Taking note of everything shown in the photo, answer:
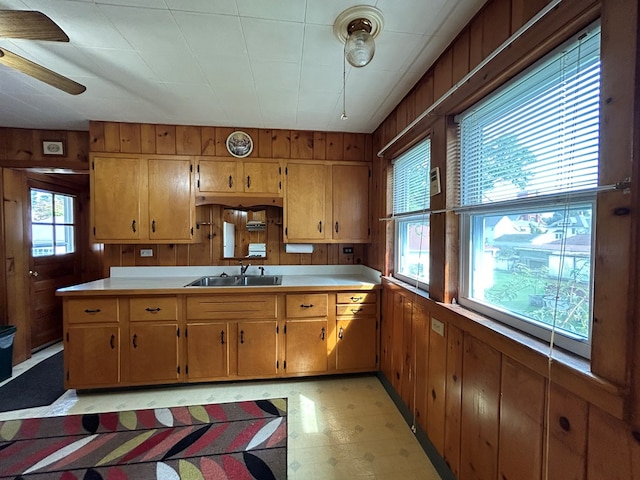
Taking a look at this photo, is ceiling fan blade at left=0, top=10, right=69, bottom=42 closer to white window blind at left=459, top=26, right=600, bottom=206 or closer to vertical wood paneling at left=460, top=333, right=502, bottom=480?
white window blind at left=459, top=26, right=600, bottom=206

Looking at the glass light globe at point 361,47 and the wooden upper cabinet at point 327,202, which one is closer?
the glass light globe at point 361,47

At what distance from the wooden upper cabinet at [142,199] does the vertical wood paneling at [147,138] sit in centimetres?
11

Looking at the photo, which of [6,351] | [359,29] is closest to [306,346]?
[359,29]

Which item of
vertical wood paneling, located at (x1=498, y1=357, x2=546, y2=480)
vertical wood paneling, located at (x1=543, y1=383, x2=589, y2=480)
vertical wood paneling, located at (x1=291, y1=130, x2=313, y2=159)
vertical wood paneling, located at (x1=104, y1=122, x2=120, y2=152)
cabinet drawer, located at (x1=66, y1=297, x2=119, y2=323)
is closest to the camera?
vertical wood paneling, located at (x1=543, y1=383, x2=589, y2=480)

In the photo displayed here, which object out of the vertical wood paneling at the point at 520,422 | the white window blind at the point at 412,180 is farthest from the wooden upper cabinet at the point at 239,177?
the vertical wood paneling at the point at 520,422

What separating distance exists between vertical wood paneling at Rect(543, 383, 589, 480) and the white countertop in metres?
1.68

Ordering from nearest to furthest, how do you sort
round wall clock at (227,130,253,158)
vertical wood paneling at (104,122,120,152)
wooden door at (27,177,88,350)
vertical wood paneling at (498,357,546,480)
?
1. vertical wood paneling at (498,357,546,480)
2. vertical wood paneling at (104,122,120,152)
3. round wall clock at (227,130,253,158)
4. wooden door at (27,177,88,350)

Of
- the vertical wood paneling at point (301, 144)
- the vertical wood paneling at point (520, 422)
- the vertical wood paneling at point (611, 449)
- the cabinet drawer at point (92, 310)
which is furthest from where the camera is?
the vertical wood paneling at point (301, 144)

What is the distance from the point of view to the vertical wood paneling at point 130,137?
103 inches

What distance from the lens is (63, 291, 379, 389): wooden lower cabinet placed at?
2.29 meters

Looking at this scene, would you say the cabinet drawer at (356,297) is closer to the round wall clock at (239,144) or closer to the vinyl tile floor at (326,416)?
the vinyl tile floor at (326,416)

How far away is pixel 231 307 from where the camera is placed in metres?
2.41

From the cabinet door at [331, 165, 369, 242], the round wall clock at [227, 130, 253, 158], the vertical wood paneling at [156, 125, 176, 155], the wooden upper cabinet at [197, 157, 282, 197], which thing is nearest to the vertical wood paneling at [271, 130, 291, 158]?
the wooden upper cabinet at [197, 157, 282, 197]

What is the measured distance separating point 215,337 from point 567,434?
2321 millimetres
